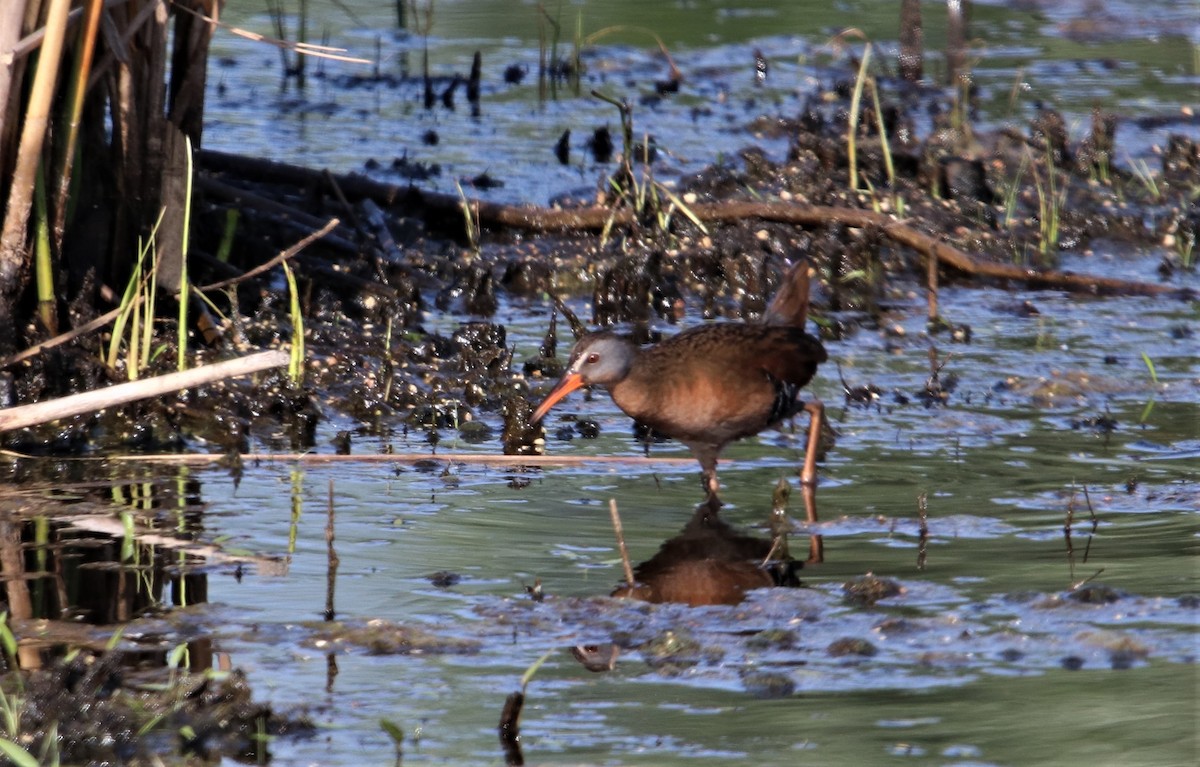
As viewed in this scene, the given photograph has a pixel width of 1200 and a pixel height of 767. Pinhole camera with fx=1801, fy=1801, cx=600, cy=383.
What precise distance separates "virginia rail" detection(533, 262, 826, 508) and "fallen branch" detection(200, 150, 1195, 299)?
7.80ft

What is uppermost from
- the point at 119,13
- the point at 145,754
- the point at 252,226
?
the point at 119,13

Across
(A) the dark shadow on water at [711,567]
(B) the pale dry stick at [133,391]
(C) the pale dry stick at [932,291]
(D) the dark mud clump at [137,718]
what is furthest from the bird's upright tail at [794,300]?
(D) the dark mud clump at [137,718]

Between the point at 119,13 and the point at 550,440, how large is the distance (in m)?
1.98

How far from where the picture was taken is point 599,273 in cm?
791

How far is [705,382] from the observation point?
555 cm

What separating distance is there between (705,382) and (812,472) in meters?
0.43

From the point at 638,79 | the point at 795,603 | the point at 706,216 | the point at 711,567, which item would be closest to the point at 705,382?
the point at 711,567

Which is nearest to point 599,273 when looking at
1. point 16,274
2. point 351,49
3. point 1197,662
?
point 16,274

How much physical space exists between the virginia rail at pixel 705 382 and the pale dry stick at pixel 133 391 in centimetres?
122

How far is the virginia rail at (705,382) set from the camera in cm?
554

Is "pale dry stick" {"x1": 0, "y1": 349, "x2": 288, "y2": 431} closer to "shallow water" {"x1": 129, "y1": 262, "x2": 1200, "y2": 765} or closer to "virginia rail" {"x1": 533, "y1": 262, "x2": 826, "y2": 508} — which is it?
"shallow water" {"x1": 129, "y1": 262, "x2": 1200, "y2": 765}

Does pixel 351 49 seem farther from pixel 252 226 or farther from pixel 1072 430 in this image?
pixel 1072 430

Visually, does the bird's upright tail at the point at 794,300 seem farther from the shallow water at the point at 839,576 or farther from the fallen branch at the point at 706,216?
the fallen branch at the point at 706,216

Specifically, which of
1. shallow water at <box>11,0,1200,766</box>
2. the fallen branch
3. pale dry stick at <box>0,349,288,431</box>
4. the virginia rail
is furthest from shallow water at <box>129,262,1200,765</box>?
the fallen branch
